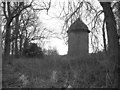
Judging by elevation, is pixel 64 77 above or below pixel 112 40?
below

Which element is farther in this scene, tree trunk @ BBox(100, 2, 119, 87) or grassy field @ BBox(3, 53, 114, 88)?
grassy field @ BBox(3, 53, 114, 88)

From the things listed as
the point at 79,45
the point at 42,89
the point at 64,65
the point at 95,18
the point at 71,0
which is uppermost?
the point at 71,0

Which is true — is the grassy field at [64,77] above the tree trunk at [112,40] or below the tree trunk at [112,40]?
below

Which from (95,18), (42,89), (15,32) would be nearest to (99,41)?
(95,18)

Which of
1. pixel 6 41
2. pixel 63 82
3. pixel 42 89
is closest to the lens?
pixel 42 89

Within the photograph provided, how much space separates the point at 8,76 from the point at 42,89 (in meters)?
2.77

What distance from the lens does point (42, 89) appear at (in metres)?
6.27

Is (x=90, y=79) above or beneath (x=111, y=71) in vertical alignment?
beneath

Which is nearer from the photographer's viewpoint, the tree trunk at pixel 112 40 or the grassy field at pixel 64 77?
the tree trunk at pixel 112 40

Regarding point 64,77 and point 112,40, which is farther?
point 64,77

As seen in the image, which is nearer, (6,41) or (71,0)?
(71,0)

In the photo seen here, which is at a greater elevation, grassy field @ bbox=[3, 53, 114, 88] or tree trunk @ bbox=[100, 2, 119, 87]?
tree trunk @ bbox=[100, 2, 119, 87]

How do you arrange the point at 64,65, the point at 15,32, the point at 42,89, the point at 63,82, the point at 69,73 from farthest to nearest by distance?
1. the point at 15,32
2. the point at 64,65
3. the point at 69,73
4. the point at 63,82
5. the point at 42,89

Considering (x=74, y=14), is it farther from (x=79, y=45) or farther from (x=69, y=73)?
(x=79, y=45)
